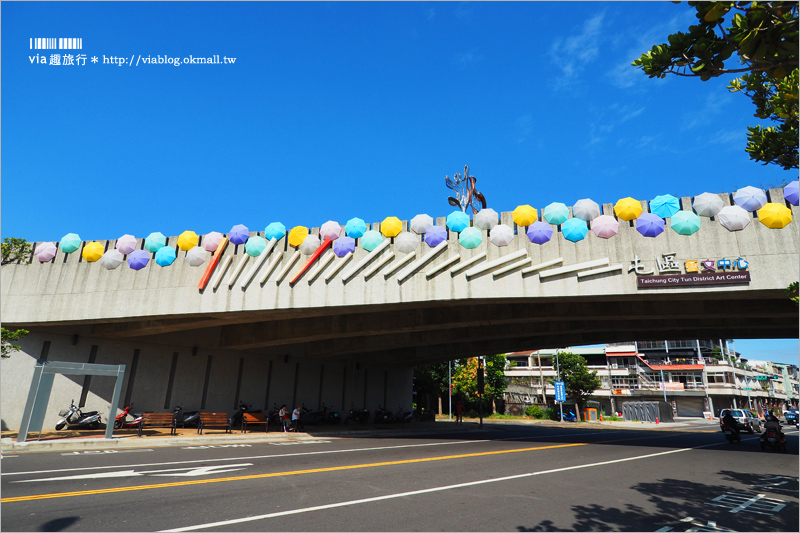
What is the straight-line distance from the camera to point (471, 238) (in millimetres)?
18234

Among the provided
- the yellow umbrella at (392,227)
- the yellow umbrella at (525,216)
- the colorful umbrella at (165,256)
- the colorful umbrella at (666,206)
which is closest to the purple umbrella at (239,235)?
the colorful umbrella at (165,256)

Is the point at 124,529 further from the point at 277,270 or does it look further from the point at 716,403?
the point at 716,403

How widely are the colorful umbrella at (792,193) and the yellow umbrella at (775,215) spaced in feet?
1.07

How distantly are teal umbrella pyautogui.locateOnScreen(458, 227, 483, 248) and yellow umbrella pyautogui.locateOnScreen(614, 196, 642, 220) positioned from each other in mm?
5259

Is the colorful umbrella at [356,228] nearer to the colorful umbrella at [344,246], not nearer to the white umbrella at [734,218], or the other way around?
the colorful umbrella at [344,246]

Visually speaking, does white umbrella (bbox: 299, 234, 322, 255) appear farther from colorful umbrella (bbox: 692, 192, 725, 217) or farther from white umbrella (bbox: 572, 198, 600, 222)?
colorful umbrella (bbox: 692, 192, 725, 217)

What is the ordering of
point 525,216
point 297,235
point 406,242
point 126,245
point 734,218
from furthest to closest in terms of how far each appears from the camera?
point 126,245, point 297,235, point 406,242, point 525,216, point 734,218

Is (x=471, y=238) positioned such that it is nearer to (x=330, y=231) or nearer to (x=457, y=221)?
(x=457, y=221)

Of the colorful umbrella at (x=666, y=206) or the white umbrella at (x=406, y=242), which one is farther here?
the white umbrella at (x=406, y=242)

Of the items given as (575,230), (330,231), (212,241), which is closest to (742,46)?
(575,230)

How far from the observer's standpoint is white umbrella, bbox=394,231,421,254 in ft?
61.6

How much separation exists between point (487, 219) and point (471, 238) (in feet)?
3.50

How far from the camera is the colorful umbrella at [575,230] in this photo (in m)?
17.4

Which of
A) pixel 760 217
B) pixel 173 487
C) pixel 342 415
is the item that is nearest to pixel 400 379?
pixel 342 415
